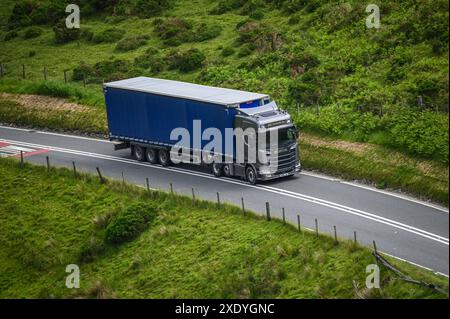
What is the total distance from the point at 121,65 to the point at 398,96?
21027 mm

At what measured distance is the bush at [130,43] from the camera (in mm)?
68375

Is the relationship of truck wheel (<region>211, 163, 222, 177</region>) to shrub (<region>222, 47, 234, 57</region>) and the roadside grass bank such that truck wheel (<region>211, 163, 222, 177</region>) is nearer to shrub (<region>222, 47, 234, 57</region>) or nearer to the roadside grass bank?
the roadside grass bank

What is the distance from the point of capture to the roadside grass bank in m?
34.9

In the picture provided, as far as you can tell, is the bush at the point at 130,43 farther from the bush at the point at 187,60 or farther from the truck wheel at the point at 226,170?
the truck wheel at the point at 226,170

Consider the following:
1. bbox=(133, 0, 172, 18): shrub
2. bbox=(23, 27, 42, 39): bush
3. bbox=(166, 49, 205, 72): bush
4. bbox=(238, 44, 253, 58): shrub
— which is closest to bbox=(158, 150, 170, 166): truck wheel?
bbox=(166, 49, 205, 72): bush

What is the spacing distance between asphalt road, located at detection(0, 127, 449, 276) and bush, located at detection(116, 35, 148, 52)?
14309 millimetres

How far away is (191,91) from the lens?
48.5 m

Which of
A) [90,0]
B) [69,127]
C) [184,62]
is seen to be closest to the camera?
[69,127]

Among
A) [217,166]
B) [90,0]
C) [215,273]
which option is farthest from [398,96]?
[90,0]

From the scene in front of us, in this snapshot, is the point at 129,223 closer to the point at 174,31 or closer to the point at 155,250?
the point at 155,250

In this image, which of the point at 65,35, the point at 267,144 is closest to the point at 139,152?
the point at 267,144

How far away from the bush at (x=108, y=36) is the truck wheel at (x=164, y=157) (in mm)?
23480

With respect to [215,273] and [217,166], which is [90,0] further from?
[215,273]
